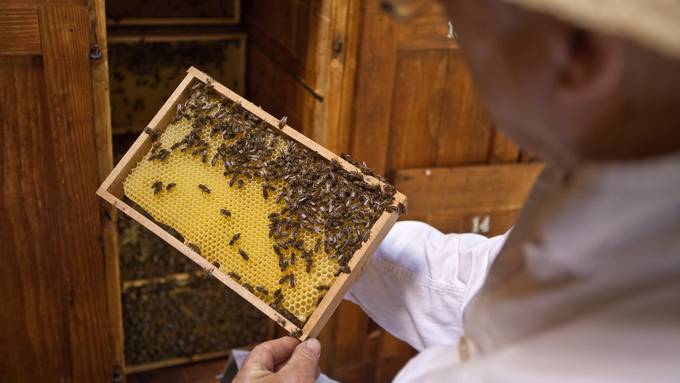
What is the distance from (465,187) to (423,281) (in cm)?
92

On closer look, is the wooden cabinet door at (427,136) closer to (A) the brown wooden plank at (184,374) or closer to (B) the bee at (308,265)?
(A) the brown wooden plank at (184,374)

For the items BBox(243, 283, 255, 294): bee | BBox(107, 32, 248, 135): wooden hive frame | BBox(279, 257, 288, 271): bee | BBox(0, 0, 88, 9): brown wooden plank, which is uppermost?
BBox(0, 0, 88, 9): brown wooden plank

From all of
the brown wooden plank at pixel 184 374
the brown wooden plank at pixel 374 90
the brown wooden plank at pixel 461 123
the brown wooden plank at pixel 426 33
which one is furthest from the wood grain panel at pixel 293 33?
the brown wooden plank at pixel 184 374

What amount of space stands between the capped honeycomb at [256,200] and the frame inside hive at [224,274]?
2cm

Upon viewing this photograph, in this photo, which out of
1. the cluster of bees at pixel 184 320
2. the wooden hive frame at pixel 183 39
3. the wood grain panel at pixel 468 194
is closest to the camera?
the wood grain panel at pixel 468 194

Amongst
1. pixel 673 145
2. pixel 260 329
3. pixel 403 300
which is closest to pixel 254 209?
pixel 403 300

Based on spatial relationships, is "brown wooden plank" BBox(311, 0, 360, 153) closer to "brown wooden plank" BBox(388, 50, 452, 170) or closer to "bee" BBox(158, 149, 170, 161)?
"brown wooden plank" BBox(388, 50, 452, 170)

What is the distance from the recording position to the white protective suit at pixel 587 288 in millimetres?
734

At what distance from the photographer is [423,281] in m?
1.93

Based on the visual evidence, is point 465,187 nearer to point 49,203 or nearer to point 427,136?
point 427,136

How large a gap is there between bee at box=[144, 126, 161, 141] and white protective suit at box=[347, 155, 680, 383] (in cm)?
120

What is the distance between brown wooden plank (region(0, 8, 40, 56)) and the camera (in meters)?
1.92

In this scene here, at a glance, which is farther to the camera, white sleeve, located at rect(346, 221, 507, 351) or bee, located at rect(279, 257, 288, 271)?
white sleeve, located at rect(346, 221, 507, 351)

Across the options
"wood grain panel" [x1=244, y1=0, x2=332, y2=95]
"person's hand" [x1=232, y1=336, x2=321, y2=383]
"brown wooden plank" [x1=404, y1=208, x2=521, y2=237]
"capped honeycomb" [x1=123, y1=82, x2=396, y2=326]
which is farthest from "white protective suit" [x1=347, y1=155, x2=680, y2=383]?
"brown wooden plank" [x1=404, y1=208, x2=521, y2=237]
